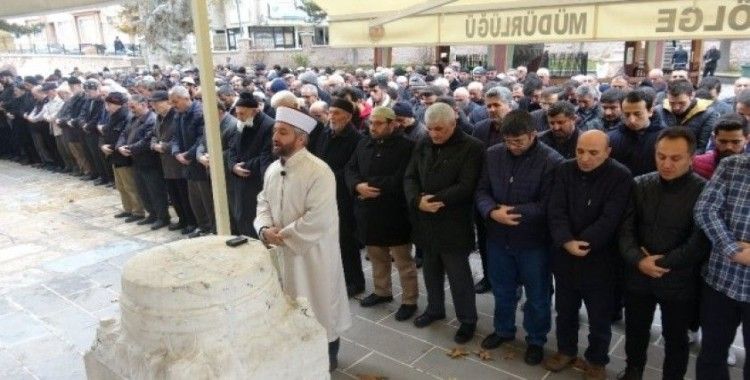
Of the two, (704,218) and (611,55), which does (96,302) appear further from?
(611,55)

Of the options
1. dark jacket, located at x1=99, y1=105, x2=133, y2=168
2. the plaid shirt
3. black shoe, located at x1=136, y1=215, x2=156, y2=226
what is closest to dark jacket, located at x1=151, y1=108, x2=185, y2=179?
black shoe, located at x1=136, y1=215, x2=156, y2=226

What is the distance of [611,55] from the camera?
1129 inches

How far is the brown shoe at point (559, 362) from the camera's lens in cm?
420

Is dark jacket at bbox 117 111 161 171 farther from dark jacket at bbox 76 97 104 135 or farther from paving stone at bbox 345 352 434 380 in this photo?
paving stone at bbox 345 352 434 380

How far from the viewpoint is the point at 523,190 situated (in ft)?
13.5

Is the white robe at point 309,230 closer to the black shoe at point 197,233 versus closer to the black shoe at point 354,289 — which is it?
the black shoe at point 354,289

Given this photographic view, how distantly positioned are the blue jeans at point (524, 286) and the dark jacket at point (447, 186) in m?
0.27

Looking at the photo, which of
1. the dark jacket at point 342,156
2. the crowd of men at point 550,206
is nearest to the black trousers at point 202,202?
the crowd of men at point 550,206

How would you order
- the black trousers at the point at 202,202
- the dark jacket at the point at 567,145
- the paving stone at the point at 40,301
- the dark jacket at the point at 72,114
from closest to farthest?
1. the dark jacket at the point at 567,145
2. the paving stone at the point at 40,301
3. the black trousers at the point at 202,202
4. the dark jacket at the point at 72,114

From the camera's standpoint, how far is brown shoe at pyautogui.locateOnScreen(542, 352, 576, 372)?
420cm

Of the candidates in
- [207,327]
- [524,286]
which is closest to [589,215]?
[524,286]

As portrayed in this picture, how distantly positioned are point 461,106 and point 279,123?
14.3 ft

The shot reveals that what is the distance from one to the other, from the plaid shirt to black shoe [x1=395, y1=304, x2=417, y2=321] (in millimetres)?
2539

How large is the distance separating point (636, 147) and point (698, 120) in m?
1.06
